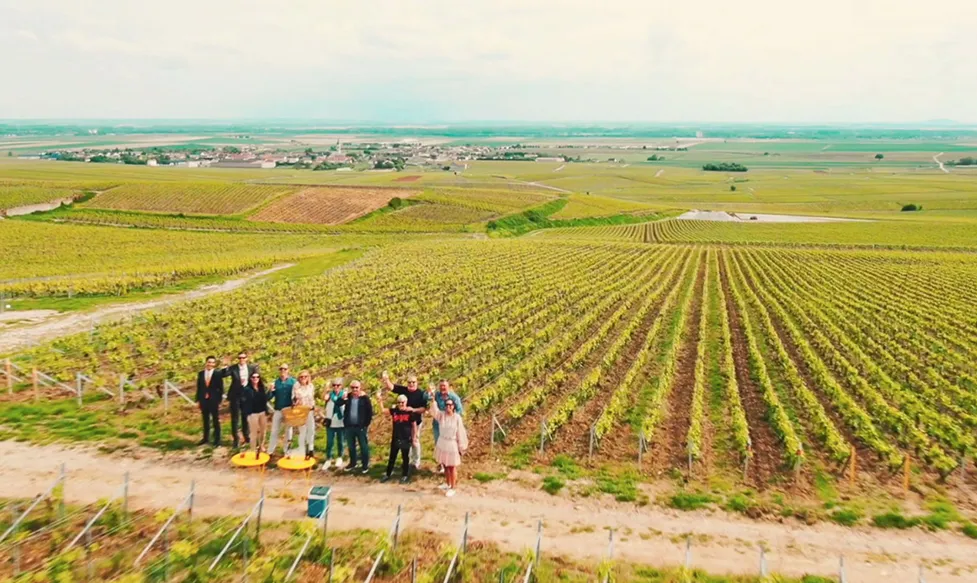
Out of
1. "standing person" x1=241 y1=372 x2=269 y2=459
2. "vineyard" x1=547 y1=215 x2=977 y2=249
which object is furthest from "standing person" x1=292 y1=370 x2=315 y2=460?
"vineyard" x1=547 y1=215 x2=977 y2=249

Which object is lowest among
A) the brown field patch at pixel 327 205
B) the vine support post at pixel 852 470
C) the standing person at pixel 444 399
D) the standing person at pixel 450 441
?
the brown field patch at pixel 327 205

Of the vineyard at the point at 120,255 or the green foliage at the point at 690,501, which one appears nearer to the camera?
the green foliage at the point at 690,501

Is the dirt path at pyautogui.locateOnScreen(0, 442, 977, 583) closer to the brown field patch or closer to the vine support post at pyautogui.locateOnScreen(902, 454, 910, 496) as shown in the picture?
the vine support post at pyautogui.locateOnScreen(902, 454, 910, 496)

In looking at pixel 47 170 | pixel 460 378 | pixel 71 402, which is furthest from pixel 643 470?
pixel 47 170

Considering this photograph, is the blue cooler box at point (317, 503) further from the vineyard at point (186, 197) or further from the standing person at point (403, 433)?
the vineyard at point (186, 197)

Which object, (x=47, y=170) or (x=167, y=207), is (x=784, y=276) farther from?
(x=47, y=170)

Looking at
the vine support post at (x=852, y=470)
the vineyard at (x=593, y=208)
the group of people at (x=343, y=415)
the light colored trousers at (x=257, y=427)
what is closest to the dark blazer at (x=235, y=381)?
the group of people at (x=343, y=415)
